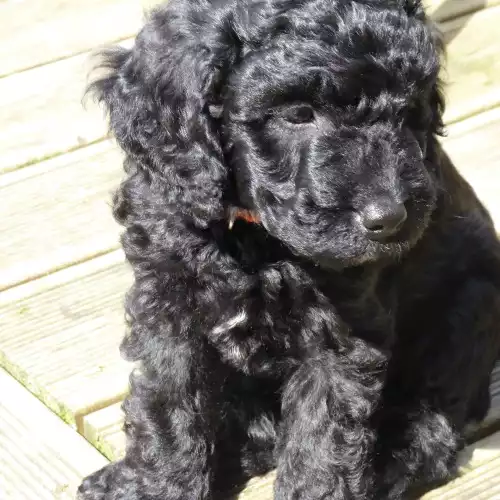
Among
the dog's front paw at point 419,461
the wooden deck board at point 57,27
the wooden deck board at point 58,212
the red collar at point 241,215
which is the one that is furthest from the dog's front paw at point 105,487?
the wooden deck board at point 57,27

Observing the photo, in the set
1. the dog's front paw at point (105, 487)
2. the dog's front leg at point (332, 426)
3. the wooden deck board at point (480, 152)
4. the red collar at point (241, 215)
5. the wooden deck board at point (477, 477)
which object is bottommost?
the dog's front paw at point (105, 487)

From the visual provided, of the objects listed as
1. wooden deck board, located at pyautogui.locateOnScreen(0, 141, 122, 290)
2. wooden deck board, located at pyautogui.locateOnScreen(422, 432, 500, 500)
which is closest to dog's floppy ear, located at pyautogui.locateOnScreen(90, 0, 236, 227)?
wooden deck board, located at pyautogui.locateOnScreen(422, 432, 500, 500)

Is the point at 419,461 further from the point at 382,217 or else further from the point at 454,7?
the point at 454,7

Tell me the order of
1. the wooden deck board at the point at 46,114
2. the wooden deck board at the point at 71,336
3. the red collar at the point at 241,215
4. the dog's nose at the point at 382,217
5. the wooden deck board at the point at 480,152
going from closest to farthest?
the dog's nose at the point at 382,217, the red collar at the point at 241,215, the wooden deck board at the point at 71,336, the wooden deck board at the point at 480,152, the wooden deck board at the point at 46,114

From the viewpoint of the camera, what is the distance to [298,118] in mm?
2424

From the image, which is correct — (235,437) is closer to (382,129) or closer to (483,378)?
(483,378)

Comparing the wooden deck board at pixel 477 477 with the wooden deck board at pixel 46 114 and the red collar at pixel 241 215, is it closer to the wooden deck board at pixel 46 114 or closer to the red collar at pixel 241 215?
the red collar at pixel 241 215

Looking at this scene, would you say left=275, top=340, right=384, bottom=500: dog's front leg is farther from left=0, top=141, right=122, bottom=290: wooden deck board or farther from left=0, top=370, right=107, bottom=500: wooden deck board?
left=0, top=141, right=122, bottom=290: wooden deck board

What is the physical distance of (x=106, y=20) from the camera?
543cm

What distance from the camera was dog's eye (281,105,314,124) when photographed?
7.91 feet

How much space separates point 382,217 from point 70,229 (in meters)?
1.87

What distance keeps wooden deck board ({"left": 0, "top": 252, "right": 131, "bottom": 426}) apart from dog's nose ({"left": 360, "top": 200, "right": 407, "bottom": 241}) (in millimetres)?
1170

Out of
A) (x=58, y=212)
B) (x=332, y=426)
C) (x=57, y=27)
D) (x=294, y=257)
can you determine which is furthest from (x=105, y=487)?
(x=57, y=27)

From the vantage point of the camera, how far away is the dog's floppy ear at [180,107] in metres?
2.48
